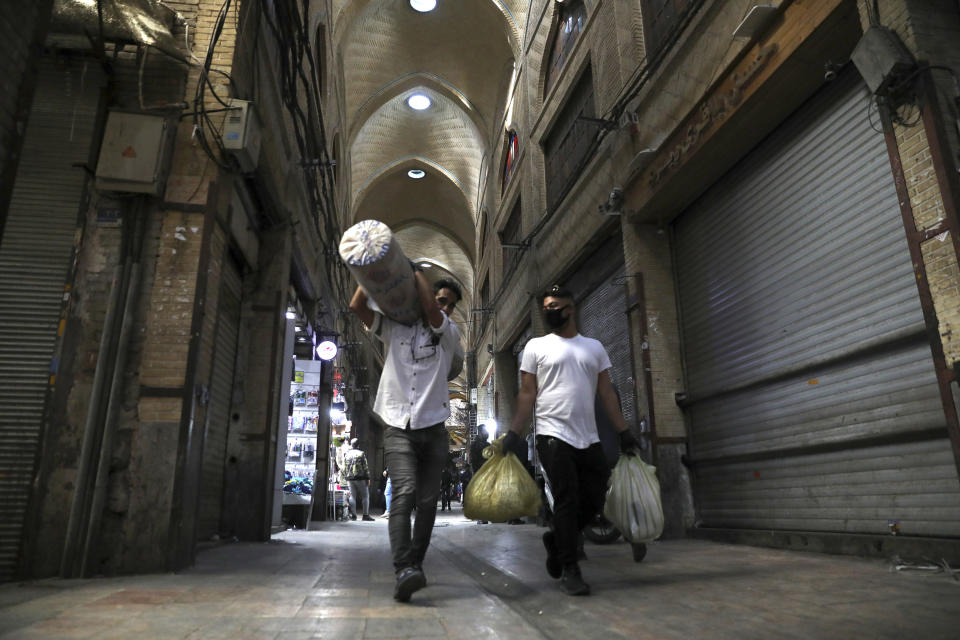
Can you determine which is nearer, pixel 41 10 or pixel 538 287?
pixel 41 10

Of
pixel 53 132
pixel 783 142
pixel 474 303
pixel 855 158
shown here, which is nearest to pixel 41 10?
pixel 53 132

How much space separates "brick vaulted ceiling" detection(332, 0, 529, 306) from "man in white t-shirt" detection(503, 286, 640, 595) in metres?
11.6

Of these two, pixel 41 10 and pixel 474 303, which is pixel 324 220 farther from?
pixel 474 303

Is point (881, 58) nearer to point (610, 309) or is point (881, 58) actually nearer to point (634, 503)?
point (634, 503)

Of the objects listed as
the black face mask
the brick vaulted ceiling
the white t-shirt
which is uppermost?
the brick vaulted ceiling

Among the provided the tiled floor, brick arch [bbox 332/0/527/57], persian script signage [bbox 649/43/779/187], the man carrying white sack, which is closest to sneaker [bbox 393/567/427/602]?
the tiled floor

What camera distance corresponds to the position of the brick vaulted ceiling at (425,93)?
15086 mm

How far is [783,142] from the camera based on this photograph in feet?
17.6

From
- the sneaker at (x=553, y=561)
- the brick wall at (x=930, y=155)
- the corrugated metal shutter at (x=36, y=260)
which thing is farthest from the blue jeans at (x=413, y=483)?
the brick wall at (x=930, y=155)

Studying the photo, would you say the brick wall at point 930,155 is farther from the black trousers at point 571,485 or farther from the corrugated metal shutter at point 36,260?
the corrugated metal shutter at point 36,260

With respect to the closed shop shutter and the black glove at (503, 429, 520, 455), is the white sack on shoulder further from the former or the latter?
the closed shop shutter

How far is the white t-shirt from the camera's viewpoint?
10.8ft

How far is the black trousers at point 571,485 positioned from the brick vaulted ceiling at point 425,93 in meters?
12.1

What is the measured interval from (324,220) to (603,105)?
6.11m
